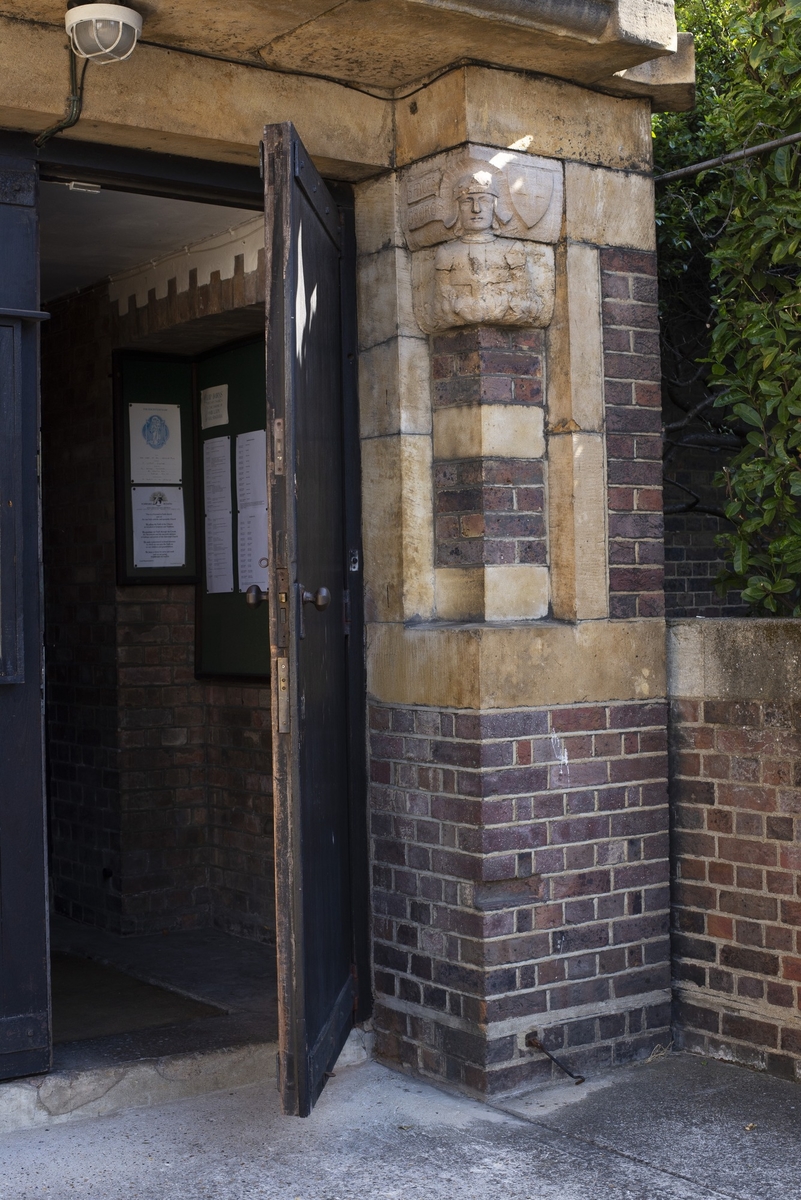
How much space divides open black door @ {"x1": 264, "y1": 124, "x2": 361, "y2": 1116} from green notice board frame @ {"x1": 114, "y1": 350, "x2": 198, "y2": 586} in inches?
87.0

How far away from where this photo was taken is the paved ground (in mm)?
3434

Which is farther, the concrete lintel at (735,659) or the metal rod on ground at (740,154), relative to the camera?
the metal rod on ground at (740,154)

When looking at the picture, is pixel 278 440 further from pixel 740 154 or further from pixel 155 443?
pixel 155 443

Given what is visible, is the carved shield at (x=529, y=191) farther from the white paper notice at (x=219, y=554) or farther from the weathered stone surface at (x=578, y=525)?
the white paper notice at (x=219, y=554)

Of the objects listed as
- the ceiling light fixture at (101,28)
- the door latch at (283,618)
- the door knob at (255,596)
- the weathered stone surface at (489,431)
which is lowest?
the door latch at (283,618)

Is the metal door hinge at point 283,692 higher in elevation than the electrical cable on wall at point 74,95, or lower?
lower

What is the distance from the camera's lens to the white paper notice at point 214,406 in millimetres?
6184

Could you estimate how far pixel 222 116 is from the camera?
4051mm

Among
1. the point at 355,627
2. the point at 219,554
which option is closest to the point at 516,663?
the point at 355,627

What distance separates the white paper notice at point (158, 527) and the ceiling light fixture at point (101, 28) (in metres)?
2.93

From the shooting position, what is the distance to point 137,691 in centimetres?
633

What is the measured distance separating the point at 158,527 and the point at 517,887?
2926 millimetres

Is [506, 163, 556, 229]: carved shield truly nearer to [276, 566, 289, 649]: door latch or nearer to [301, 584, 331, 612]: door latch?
[301, 584, 331, 612]: door latch

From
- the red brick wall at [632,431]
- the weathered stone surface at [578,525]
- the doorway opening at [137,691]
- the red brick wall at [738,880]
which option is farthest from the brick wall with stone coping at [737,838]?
the doorway opening at [137,691]
